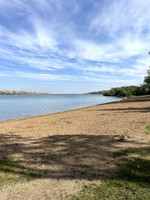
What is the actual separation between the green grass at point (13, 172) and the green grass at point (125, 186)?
3.95 feet

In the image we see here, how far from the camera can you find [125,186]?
8.79 feet

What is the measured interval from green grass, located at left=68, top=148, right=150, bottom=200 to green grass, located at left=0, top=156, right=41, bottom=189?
1203mm

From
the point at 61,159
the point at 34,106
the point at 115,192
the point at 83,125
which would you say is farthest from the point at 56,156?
the point at 34,106

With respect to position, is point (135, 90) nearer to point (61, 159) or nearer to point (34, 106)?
point (34, 106)

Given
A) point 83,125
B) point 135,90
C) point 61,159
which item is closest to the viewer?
point 61,159

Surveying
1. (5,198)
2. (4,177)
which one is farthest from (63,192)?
(4,177)

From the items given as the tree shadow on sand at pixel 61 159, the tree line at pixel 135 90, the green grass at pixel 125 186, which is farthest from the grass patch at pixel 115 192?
the tree line at pixel 135 90

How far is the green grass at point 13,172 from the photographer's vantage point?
9.69ft

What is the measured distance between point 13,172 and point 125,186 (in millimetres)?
2563

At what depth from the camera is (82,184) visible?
9.22 ft

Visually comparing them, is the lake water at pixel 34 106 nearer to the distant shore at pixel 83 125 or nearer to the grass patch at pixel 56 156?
the distant shore at pixel 83 125

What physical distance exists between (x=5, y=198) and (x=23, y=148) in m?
2.51

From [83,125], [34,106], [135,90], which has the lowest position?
[34,106]

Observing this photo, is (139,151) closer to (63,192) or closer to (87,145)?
(87,145)
